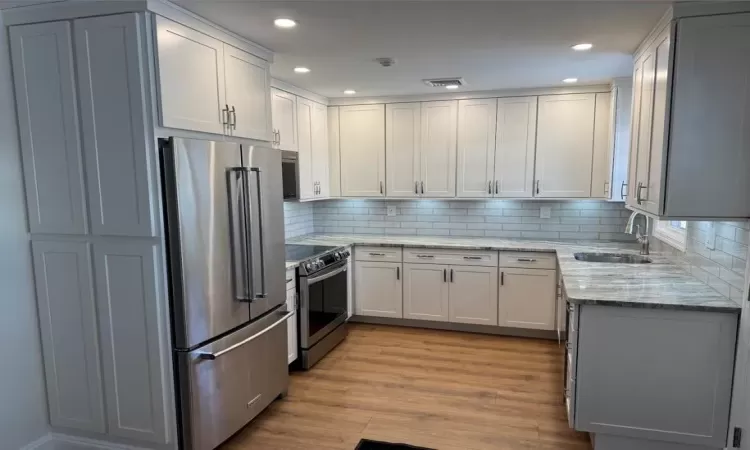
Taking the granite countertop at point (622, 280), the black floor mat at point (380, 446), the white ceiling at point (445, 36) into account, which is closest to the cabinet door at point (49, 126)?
the white ceiling at point (445, 36)

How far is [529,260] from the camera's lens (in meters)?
4.19

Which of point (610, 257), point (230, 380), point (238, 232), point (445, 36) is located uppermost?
point (445, 36)

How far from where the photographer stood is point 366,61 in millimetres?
3268

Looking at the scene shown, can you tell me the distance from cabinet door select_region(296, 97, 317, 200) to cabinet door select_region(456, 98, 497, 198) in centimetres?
151

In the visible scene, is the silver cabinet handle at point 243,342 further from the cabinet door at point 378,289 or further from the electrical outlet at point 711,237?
the electrical outlet at point 711,237

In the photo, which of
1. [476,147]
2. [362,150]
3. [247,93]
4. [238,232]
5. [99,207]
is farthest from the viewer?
[362,150]

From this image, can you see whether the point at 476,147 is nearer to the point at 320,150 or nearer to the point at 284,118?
the point at 320,150

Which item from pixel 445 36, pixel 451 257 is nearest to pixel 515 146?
pixel 451 257

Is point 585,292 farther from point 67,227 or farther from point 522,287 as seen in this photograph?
point 67,227

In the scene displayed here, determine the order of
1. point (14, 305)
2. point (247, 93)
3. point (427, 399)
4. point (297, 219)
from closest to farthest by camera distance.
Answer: point (14, 305) → point (247, 93) → point (427, 399) → point (297, 219)

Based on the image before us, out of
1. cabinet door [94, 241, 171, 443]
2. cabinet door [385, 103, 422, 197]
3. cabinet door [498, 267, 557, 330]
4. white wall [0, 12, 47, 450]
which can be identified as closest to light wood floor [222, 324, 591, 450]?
cabinet door [498, 267, 557, 330]

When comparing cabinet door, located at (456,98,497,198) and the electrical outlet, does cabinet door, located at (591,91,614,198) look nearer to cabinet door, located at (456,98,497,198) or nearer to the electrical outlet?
cabinet door, located at (456,98,497,198)

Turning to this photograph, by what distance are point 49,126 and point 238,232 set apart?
43.4 inches

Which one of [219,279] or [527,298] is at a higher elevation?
[219,279]
